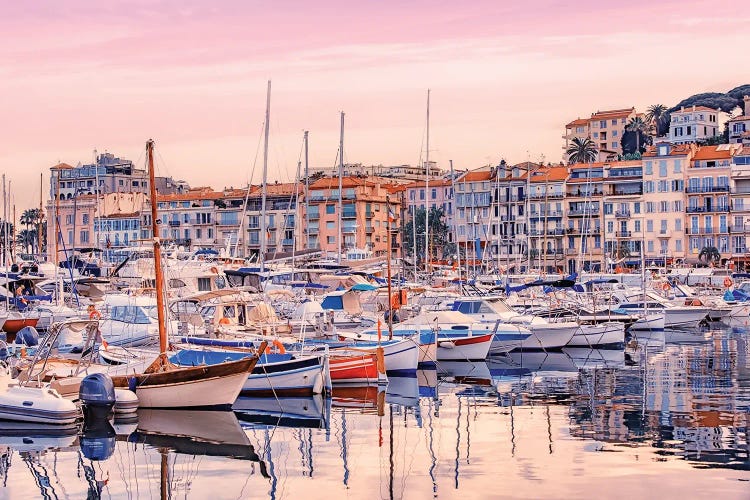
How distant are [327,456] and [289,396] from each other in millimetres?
8302

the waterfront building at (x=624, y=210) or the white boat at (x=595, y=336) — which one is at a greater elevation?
the waterfront building at (x=624, y=210)

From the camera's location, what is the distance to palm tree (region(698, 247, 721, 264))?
10838 centimetres

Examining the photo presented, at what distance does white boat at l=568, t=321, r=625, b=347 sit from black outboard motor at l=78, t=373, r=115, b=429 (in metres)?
24.4

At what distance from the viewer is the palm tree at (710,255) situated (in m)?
108

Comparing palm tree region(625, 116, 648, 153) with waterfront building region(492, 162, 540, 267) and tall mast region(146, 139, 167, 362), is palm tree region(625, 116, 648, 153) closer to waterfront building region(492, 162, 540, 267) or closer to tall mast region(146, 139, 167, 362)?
waterfront building region(492, 162, 540, 267)

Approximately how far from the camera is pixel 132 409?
27.0m

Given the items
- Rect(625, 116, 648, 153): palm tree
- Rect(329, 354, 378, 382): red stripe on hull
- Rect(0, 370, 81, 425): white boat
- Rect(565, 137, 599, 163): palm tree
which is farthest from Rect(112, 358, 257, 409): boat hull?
Rect(625, 116, 648, 153): palm tree

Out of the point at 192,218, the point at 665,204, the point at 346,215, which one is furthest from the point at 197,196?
the point at 665,204

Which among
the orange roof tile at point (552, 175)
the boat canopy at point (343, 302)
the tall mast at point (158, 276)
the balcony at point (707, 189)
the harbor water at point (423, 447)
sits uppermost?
the orange roof tile at point (552, 175)

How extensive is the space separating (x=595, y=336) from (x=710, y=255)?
6499 cm

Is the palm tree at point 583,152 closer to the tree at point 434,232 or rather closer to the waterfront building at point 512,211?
the waterfront building at point 512,211

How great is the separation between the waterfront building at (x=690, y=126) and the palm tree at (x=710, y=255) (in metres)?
43.9

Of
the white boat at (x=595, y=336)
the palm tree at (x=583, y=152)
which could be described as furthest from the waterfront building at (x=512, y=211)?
the white boat at (x=595, y=336)

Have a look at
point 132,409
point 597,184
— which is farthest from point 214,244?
point 132,409
